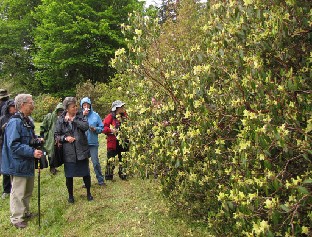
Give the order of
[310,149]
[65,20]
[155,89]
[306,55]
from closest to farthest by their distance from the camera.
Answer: [310,149] → [306,55] → [155,89] → [65,20]

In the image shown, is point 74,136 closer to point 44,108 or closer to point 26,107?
point 26,107

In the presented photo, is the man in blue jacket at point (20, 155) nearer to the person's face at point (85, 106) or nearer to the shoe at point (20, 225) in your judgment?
the shoe at point (20, 225)

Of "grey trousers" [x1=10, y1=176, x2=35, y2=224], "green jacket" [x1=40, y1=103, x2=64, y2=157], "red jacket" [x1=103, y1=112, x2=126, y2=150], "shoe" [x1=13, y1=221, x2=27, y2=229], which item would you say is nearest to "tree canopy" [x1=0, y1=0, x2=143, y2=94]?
"green jacket" [x1=40, y1=103, x2=64, y2=157]

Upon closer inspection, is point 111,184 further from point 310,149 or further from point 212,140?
point 310,149

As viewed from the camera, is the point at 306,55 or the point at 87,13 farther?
the point at 87,13

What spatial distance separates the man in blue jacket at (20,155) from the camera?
556 cm

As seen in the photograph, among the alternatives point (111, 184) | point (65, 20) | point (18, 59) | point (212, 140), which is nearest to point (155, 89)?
point (212, 140)

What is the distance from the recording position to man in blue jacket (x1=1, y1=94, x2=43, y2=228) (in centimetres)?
556

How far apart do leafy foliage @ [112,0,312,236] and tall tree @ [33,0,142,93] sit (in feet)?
71.4

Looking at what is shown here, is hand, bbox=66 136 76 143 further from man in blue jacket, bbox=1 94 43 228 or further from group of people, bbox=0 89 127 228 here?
man in blue jacket, bbox=1 94 43 228

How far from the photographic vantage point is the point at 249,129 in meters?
2.69

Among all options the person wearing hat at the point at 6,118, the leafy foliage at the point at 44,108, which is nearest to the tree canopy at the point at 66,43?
the leafy foliage at the point at 44,108

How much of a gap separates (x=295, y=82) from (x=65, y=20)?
2645cm

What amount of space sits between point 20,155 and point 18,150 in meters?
0.15
